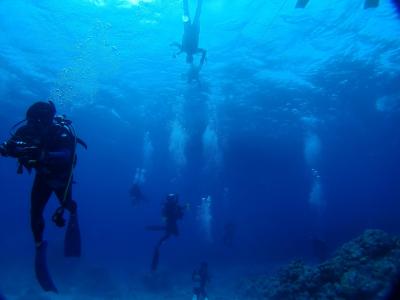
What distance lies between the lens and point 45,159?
491 centimetres

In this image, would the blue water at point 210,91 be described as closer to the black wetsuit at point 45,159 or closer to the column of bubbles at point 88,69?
the column of bubbles at point 88,69

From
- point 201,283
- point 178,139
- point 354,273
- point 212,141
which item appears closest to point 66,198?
point 354,273

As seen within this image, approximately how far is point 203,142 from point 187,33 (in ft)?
100

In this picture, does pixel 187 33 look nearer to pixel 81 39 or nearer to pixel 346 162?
pixel 81 39

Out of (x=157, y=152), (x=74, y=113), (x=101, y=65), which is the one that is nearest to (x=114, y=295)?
(x=101, y=65)

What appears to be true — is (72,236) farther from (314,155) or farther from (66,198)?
(314,155)

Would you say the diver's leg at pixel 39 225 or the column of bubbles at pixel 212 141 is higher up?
the column of bubbles at pixel 212 141

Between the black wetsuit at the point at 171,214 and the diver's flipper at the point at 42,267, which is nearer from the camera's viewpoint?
the diver's flipper at the point at 42,267

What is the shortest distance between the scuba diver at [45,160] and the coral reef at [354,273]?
7.32 metres

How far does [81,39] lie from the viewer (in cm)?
2073

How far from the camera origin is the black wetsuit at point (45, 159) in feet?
15.9

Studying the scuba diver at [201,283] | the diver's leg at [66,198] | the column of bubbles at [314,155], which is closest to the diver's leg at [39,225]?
the diver's leg at [66,198]

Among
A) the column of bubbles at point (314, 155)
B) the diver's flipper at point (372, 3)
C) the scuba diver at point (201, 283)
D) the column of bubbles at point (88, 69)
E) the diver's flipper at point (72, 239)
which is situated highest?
the column of bubbles at point (88, 69)

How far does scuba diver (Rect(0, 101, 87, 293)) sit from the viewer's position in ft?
16.0
